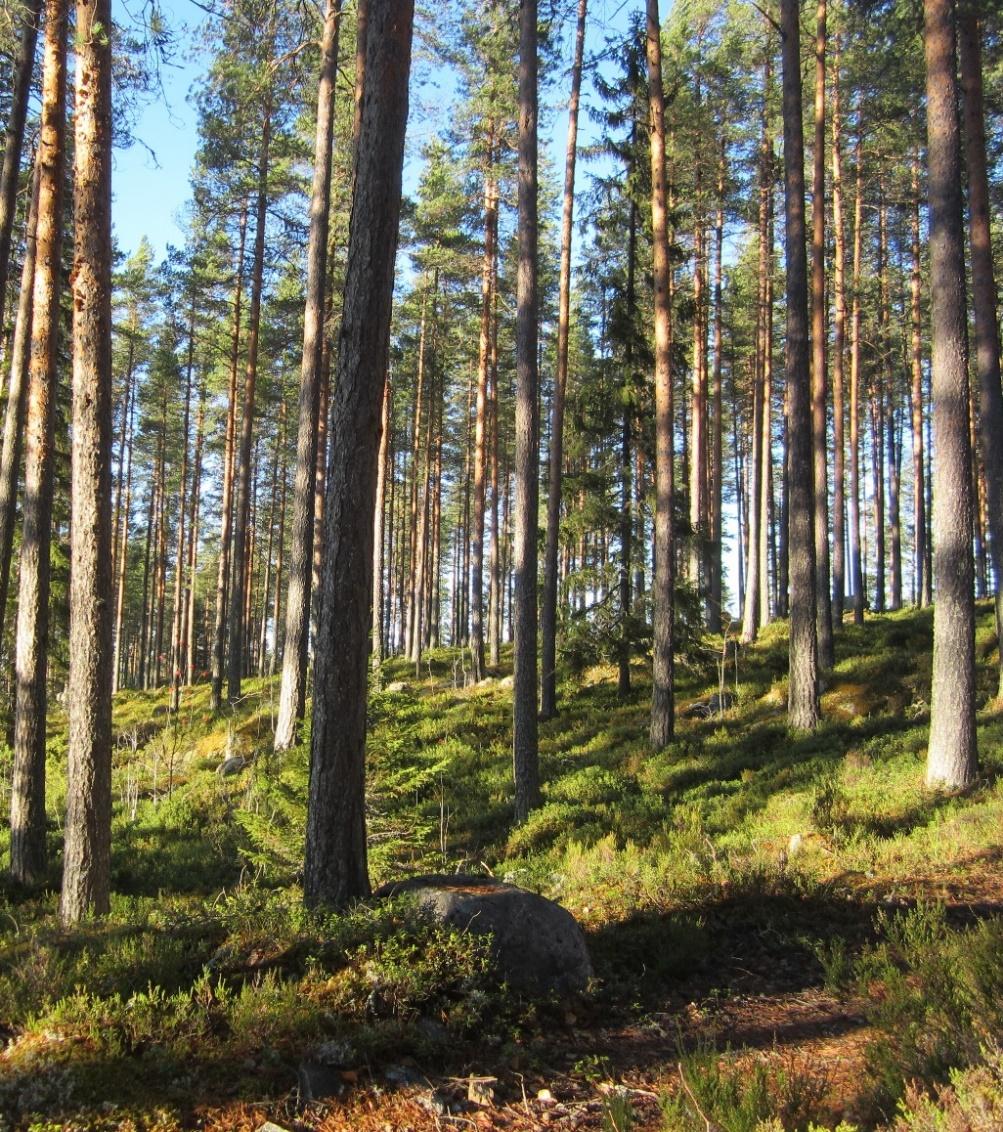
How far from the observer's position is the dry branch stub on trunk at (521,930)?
5.21 meters

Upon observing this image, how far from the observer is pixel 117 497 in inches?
1395

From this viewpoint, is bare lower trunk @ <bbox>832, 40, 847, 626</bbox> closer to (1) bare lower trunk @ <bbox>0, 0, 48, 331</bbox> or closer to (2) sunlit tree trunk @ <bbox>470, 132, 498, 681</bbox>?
(2) sunlit tree trunk @ <bbox>470, 132, 498, 681</bbox>

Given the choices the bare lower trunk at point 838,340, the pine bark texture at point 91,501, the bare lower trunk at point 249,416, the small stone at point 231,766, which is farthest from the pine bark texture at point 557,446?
the pine bark texture at point 91,501

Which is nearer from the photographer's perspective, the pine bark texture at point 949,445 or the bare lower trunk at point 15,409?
the pine bark texture at point 949,445

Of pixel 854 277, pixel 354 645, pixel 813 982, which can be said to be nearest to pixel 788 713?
pixel 813 982

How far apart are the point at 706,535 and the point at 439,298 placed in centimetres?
1111

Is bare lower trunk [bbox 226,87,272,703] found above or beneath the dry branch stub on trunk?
above

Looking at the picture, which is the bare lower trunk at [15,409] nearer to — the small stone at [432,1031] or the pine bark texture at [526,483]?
the pine bark texture at [526,483]

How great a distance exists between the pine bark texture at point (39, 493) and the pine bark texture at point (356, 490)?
5.27 m

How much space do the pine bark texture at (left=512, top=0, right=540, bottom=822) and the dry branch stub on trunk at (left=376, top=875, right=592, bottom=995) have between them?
4951mm

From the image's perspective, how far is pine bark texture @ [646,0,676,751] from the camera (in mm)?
13695

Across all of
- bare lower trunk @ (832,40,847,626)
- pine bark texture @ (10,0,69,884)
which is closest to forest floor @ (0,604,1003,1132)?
pine bark texture @ (10,0,69,884)

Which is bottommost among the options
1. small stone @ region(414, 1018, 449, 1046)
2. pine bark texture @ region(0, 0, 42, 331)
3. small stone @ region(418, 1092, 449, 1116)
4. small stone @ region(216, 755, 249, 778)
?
small stone @ region(216, 755, 249, 778)

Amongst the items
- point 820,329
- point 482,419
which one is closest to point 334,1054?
point 820,329
